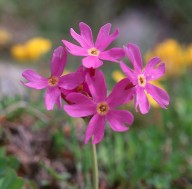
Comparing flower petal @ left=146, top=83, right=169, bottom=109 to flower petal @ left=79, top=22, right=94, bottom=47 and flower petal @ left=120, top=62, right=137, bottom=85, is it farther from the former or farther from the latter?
flower petal @ left=79, top=22, right=94, bottom=47

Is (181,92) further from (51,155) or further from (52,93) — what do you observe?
(52,93)

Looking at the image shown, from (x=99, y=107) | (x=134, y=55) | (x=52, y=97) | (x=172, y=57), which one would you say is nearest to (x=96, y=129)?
(x=99, y=107)

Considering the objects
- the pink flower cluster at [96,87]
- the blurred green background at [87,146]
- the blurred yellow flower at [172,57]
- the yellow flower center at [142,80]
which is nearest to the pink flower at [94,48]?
the pink flower cluster at [96,87]

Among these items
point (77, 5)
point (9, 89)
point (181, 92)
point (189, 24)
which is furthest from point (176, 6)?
point (9, 89)

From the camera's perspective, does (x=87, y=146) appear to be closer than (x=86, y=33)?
No

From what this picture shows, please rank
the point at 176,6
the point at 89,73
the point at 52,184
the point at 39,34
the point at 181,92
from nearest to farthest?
the point at 89,73 < the point at 52,184 < the point at 181,92 < the point at 39,34 < the point at 176,6

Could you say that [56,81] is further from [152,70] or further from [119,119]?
[152,70]
